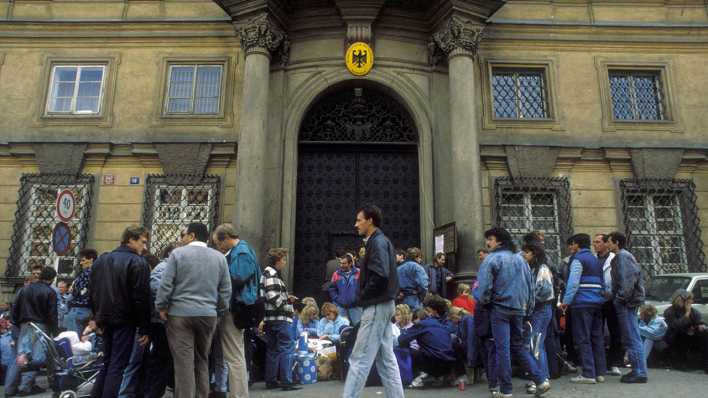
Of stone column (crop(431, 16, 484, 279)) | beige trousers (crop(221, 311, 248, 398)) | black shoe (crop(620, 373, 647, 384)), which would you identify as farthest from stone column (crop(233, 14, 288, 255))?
black shoe (crop(620, 373, 647, 384))

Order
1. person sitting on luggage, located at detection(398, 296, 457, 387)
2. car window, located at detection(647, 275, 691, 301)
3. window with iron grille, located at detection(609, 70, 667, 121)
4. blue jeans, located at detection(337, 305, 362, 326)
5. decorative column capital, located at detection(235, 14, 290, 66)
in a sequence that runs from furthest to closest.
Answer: window with iron grille, located at detection(609, 70, 667, 121) → decorative column capital, located at detection(235, 14, 290, 66) → car window, located at detection(647, 275, 691, 301) → blue jeans, located at detection(337, 305, 362, 326) → person sitting on luggage, located at detection(398, 296, 457, 387)

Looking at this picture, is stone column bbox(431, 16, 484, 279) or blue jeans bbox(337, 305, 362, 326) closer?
blue jeans bbox(337, 305, 362, 326)

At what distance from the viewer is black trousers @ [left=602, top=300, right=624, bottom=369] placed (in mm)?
7566

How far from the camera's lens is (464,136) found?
12.1 meters

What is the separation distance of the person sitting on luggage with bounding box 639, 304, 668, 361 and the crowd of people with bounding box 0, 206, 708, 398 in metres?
0.03

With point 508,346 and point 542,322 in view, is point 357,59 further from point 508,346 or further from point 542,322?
point 508,346

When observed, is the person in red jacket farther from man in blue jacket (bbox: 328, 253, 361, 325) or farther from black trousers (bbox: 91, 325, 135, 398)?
black trousers (bbox: 91, 325, 135, 398)

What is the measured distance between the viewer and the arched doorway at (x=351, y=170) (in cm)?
1293

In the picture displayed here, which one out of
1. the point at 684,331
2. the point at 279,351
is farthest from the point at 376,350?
the point at 684,331

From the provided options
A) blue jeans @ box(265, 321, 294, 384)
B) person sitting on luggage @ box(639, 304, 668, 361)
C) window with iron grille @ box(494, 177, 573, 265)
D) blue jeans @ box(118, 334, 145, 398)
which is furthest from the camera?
window with iron grille @ box(494, 177, 573, 265)

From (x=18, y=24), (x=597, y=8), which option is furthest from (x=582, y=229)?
(x=18, y=24)

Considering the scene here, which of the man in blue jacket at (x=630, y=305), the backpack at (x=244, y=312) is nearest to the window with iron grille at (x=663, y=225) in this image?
the man in blue jacket at (x=630, y=305)

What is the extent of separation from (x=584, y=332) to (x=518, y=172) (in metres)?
6.71

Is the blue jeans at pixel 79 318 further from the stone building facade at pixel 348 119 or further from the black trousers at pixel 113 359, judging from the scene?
the stone building facade at pixel 348 119
